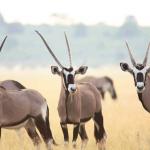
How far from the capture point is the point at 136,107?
26234 mm

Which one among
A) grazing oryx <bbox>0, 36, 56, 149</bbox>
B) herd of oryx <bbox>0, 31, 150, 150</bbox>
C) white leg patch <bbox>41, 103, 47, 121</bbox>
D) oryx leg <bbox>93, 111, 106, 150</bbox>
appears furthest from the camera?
oryx leg <bbox>93, 111, 106, 150</bbox>

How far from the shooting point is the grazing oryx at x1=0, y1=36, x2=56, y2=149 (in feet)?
37.0

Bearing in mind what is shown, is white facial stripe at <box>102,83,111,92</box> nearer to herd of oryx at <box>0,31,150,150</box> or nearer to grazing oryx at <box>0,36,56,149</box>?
herd of oryx at <box>0,31,150,150</box>

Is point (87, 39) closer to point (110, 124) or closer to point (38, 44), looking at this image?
point (38, 44)

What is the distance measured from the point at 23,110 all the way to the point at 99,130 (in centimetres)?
237

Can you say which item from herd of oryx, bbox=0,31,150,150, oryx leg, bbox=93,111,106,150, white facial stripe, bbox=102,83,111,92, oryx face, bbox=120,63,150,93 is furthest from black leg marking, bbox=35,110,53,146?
white facial stripe, bbox=102,83,111,92

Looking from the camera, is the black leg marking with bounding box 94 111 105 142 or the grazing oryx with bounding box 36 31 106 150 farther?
the black leg marking with bounding box 94 111 105 142

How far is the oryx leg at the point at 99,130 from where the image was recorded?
13.1 meters

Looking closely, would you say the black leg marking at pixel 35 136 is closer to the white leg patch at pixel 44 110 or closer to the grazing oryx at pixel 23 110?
the grazing oryx at pixel 23 110

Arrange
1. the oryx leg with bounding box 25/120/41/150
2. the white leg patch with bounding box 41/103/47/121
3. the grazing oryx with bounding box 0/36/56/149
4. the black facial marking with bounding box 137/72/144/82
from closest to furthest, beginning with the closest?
the grazing oryx with bounding box 0/36/56/149 → the black facial marking with bounding box 137/72/144/82 → the white leg patch with bounding box 41/103/47/121 → the oryx leg with bounding box 25/120/41/150

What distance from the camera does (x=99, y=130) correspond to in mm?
13281

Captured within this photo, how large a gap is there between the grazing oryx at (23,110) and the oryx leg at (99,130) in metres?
1.60

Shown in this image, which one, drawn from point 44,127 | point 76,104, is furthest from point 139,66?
point 44,127

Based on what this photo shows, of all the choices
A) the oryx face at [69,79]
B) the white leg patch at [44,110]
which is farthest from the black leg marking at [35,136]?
the oryx face at [69,79]
